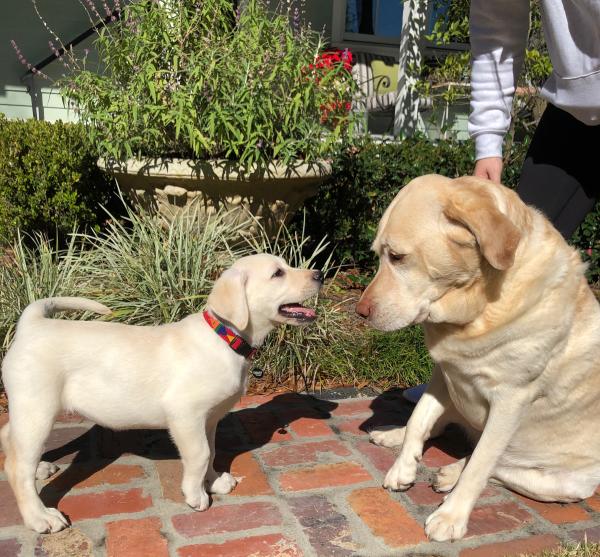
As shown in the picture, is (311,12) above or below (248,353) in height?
above

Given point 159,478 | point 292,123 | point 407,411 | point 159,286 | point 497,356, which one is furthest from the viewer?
point 292,123

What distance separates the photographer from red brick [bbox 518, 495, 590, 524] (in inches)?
113

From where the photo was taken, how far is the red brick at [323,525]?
2.58 m

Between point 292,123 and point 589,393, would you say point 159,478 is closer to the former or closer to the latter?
point 589,393

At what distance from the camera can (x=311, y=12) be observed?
31.3 feet

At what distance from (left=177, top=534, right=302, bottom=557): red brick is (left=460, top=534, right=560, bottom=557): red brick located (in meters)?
0.74

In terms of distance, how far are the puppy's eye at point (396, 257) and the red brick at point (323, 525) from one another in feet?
3.93

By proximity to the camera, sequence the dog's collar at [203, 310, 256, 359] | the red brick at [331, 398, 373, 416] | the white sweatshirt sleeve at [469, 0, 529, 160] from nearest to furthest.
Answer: the dog's collar at [203, 310, 256, 359], the white sweatshirt sleeve at [469, 0, 529, 160], the red brick at [331, 398, 373, 416]

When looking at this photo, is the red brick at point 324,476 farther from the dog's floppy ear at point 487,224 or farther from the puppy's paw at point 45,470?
the dog's floppy ear at point 487,224

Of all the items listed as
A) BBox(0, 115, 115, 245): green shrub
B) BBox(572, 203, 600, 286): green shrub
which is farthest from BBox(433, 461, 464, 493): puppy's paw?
BBox(572, 203, 600, 286): green shrub

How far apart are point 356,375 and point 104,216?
342 centimetres

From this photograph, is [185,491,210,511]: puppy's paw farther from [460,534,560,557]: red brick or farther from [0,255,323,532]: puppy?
[460,534,560,557]: red brick

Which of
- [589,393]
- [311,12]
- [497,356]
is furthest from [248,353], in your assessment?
[311,12]

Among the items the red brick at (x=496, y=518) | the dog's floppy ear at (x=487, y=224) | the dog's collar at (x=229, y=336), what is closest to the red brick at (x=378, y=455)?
the red brick at (x=496, y=518)
